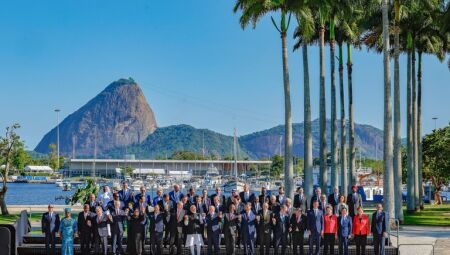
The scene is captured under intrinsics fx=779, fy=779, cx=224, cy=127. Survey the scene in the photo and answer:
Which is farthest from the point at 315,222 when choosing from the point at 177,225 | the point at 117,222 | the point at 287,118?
the point at 287,118

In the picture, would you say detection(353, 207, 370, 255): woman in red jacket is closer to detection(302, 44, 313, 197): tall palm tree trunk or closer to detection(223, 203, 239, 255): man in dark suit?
detection(223, 203, 239, 255): man in dark suit

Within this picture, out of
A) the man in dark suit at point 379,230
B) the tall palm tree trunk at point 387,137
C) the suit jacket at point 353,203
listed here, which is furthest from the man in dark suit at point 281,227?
the tall palm tree trunk at point 387,137

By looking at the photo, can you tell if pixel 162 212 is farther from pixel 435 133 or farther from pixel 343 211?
pixel 435 133

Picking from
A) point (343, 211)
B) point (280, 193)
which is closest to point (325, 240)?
point (343, 211)

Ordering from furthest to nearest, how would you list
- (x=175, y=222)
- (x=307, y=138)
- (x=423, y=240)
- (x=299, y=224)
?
(x=307, y=138) < (x=423, y=240) < (x=175, y=222) < (x=299, y=224)

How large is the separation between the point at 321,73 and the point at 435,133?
85.2 feet

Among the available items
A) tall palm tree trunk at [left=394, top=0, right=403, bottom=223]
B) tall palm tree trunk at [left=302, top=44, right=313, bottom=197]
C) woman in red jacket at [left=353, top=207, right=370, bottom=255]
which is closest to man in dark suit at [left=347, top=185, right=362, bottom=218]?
woman in red jacket at [left=353, top=207, right=370, bottom=255]

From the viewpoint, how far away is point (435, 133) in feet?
236

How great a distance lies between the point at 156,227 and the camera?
25.8m

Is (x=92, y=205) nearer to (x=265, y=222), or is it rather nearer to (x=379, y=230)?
(x=265, y=222)

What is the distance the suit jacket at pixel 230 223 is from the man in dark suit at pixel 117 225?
10.9ft

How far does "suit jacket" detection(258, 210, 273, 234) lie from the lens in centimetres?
2562

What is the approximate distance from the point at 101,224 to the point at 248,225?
15.8ft

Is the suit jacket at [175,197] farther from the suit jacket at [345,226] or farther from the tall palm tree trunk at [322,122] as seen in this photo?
the tall palm tree trunk at [322,122]
